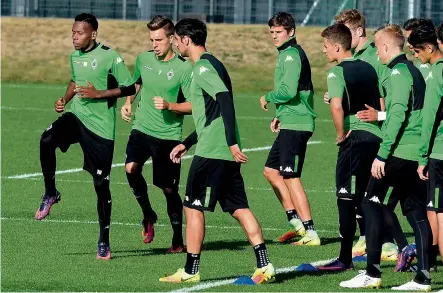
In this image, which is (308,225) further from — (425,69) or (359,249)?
(425,69)

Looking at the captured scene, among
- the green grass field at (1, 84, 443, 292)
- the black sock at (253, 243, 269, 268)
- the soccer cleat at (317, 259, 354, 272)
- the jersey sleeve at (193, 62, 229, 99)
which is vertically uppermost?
the jersey sleeve at (193, 62, 229, 99)

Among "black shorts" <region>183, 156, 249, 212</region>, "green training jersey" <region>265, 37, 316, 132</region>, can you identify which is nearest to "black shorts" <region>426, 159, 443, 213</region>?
"black shorts" <region>183, 156, 249, 212</region>

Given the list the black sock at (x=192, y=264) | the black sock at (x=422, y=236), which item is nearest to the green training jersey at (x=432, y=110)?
the black sock at (x=422, y=236)

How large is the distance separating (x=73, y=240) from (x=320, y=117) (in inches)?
681

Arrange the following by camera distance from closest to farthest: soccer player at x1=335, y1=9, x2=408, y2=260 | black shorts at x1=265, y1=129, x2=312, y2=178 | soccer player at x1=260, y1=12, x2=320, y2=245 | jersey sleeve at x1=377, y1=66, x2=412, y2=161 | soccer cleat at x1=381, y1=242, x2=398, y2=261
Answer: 1. jersey sleeve at x1=377, y1=66, x2=412, y2=161
2. soccer player at x1=335, y1=9, x2=408, y2=260
3. soccer cleat at x1=381, y1=242, x2=398, y2=261
4. soccer player at x1=260, y1=12, x2=320, y2=245
5. black shorts at x1=265, y1=129, x2=312, y2=178

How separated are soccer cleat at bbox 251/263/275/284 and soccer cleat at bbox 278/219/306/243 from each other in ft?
9.28

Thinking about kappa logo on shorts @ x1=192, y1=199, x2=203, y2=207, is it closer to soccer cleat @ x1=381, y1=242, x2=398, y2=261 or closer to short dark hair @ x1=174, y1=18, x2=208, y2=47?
short dark hair @ x1=174, y1=18, x2=208, y2=47

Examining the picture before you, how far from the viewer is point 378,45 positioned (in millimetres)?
10992

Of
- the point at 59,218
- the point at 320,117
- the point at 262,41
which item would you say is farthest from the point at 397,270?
the point at 262,41

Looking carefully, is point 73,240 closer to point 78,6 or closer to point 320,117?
point 320,117

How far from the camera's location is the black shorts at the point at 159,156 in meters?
13.0

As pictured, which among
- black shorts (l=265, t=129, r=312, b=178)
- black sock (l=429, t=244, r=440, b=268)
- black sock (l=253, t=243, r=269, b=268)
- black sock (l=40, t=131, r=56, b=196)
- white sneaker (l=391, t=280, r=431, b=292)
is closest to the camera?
white sneaker (l=391, t=280, r=431, b=292)

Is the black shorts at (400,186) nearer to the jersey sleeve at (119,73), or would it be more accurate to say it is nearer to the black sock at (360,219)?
the black sock at (360,219)

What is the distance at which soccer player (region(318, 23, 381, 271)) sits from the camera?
11.7 metres
